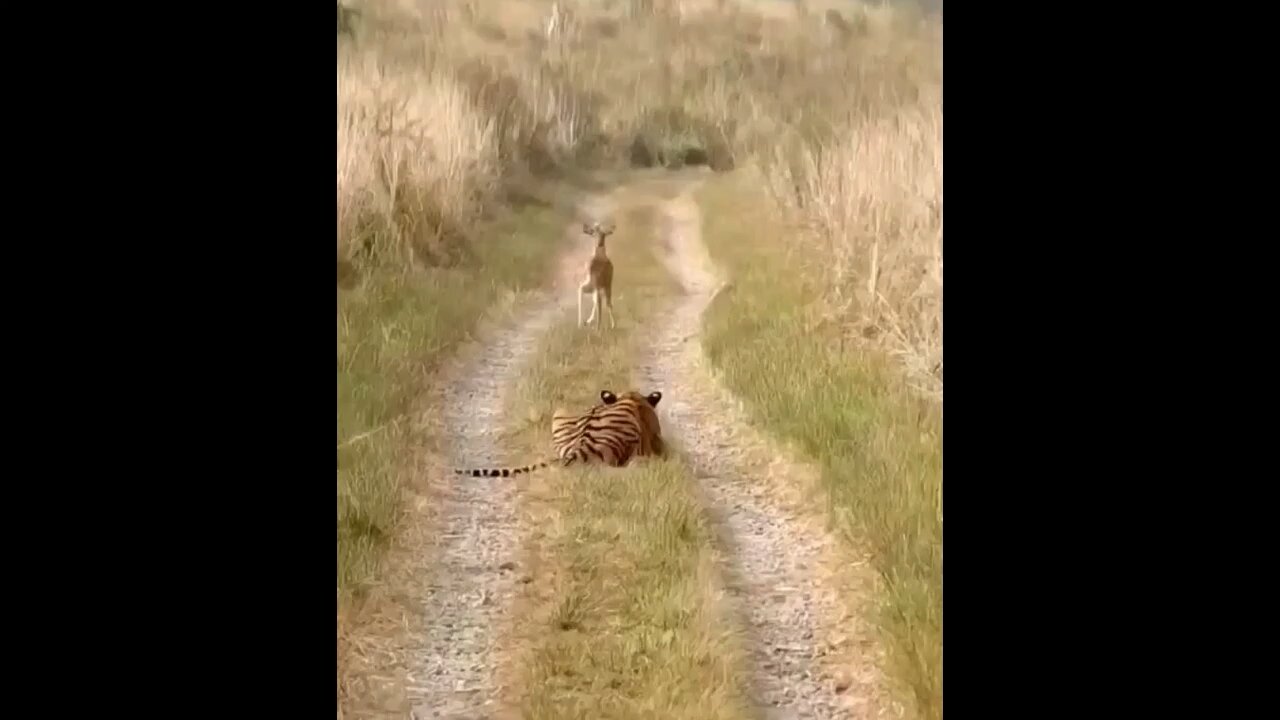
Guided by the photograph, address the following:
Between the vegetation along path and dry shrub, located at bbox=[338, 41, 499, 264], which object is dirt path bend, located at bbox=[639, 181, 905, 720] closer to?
the vegetation along path

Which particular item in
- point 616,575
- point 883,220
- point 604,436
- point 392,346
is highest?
point 883,220

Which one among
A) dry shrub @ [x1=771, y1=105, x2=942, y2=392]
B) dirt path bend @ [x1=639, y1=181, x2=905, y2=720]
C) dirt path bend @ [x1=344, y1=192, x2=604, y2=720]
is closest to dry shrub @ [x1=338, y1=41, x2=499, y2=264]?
dirt path bend @ [x1=344, y1=192, x2=604, y2=720]

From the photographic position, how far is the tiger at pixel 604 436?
160 cm

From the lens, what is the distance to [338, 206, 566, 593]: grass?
1.58 metres

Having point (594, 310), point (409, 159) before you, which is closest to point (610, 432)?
point (594, 310)

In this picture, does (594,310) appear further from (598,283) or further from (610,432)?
(610,432)

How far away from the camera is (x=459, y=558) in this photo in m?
1.58

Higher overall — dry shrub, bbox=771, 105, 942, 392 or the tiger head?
dry shrub, bbox=771, 105, 942, 392

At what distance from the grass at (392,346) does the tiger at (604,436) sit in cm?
11

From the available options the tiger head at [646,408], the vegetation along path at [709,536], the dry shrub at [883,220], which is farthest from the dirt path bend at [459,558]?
the dry shrub at [883,220]

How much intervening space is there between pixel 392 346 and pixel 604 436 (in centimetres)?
30

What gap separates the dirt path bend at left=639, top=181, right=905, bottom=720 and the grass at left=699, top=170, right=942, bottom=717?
28 mm
